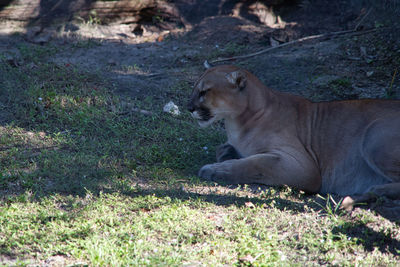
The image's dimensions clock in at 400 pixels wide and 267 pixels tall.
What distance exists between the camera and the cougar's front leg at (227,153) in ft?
19.3

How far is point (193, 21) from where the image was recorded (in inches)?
426

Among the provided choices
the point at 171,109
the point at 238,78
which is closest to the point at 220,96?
the point at 238,78

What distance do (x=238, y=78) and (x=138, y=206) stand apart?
6.99 ft

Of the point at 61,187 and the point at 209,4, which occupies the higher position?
the point at 209,4

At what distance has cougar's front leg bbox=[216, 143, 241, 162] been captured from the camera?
5.88m

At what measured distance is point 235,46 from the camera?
31.4 feet

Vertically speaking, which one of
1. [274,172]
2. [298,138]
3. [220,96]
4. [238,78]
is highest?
[238,78]

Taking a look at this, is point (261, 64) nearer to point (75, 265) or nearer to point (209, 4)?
point (209, 4)

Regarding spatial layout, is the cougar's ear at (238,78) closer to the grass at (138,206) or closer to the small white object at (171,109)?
the grass at (138,206)

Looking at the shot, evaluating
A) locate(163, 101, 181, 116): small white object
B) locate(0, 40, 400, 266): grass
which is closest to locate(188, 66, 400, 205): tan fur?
locate(0, 40, 400, 266): grass

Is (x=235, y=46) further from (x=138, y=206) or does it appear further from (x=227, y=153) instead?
(x=138, y=206)

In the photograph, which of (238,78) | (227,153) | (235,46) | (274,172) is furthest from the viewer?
(235,46)

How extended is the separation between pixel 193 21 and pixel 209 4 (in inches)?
22.2

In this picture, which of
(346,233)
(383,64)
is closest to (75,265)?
(346,233)
